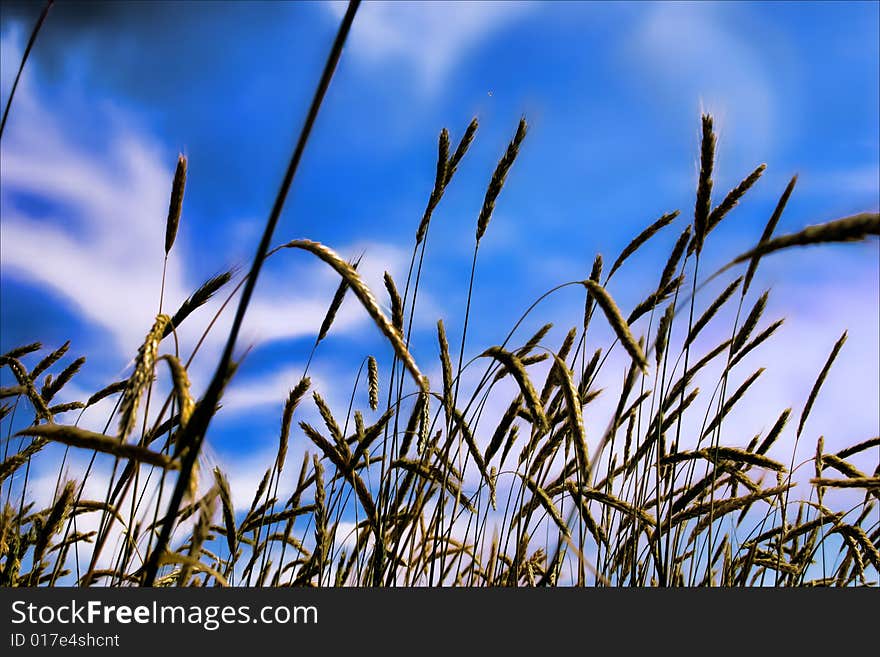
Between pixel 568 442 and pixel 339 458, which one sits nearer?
pixel 339 458

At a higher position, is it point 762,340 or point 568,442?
point 762,340

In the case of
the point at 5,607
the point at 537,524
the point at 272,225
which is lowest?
the point at 5,607

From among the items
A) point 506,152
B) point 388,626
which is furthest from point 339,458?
point 506,152

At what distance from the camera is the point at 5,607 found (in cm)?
180

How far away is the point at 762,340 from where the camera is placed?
316cm

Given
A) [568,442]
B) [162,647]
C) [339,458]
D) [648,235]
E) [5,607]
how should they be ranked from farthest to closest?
[648,235]
[568,442]
[339,458]
[5,607]
[162,647]

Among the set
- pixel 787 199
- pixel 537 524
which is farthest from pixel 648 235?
pixel 537 524

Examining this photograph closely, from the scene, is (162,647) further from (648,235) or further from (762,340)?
(762,340)

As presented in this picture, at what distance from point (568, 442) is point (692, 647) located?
101 centimetres

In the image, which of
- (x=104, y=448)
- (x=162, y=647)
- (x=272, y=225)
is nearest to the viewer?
(x=272, y=225)

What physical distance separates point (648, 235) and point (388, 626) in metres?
1.90

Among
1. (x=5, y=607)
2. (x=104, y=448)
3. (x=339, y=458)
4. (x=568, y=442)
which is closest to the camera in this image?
(x=104, y=448)

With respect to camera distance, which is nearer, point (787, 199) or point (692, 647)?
point (692, 647)

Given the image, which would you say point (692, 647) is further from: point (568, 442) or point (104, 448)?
point (104, 448)
